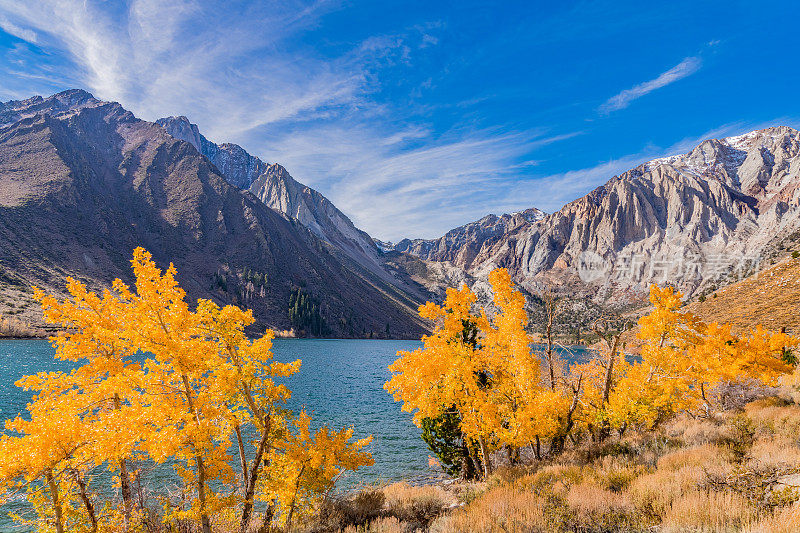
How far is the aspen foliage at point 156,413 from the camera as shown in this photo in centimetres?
830

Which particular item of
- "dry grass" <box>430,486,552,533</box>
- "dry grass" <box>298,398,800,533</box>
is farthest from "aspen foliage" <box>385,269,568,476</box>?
"dry grass" <box>430,486,552,533</box>

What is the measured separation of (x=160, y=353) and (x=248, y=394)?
2.35 metres

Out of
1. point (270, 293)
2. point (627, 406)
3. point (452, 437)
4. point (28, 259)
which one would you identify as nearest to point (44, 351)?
point (28, 259)

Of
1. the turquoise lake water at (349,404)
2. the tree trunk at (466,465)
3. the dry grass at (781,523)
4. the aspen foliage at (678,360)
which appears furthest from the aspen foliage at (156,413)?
the turquoise lake water at (349,404)

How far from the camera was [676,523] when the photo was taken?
670 cm

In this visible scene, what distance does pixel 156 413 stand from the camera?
8.70 metres

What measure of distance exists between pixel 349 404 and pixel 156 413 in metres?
41.1

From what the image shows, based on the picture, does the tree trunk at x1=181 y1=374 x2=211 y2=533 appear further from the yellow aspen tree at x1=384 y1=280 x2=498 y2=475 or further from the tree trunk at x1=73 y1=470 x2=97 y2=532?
the yellow aspen tree at x1=384 y1=280 x2=498 y2=475

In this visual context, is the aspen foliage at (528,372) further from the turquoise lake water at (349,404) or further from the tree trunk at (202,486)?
the turquoise lake water at (349,404)

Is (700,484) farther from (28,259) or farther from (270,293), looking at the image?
(270,293)

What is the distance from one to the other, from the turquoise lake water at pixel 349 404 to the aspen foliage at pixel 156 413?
48.0ft

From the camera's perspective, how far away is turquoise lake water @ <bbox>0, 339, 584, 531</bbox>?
27469 millimetres

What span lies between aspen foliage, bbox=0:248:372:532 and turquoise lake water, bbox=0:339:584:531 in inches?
576

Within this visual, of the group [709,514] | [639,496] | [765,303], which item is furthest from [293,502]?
[765,303]
